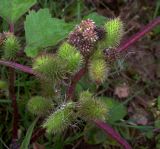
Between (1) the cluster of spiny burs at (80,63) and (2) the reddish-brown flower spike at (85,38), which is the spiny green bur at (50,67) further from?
(2) the reddish-brown flower spike at (85,38)

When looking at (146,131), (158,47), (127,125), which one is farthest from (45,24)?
(158,47)

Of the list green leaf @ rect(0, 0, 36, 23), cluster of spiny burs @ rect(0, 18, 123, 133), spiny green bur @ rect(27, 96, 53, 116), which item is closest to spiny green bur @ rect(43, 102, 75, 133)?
cluster of spiny burs @ rect(0, 18, 123, 133)

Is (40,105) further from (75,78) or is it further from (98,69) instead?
(98,69)

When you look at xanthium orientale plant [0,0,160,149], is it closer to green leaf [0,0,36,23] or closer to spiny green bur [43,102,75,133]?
spiny green bur [43,102,75,133]

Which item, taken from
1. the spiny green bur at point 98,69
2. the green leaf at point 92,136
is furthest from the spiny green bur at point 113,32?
the green leaf at point 92,136

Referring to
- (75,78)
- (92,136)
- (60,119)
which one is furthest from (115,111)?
(60,119)

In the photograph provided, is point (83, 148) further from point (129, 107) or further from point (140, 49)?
point (140, 49)
